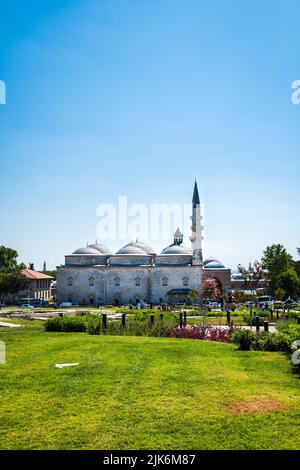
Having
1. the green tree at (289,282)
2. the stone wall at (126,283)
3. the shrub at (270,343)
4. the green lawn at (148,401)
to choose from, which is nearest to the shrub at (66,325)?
the green lawn at (148,401)

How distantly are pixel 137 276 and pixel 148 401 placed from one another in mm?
48195

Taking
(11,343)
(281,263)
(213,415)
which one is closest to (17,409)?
(213,415)

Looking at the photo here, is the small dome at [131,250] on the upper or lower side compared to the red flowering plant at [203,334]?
upper

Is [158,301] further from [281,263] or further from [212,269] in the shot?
[281,263]

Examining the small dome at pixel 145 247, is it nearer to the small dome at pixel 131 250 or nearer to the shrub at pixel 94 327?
the small dome at pixel 131 250

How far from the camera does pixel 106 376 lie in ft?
29.2

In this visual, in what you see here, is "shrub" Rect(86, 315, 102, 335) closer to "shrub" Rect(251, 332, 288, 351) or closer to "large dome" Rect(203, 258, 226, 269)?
"shrub" Rect(251, 332, 288, 351)

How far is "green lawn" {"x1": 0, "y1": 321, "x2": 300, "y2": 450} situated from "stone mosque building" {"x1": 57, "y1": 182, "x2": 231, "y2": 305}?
140ft

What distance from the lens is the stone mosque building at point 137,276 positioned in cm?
5450

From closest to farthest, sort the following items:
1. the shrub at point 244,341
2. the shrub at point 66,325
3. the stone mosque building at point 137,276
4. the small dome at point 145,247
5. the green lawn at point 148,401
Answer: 1. the green lawn at point 148,401
2. the shrub at point 244,341
3. the shrub at point 66,325
4. the stone mosque building at point 137,276
5. the small dome at point 145,247

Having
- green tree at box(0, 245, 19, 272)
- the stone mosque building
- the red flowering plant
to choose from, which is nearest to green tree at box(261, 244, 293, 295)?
the stone mosque building

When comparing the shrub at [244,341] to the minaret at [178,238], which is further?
the minaret at [178,238]

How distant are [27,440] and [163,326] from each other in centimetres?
1319
